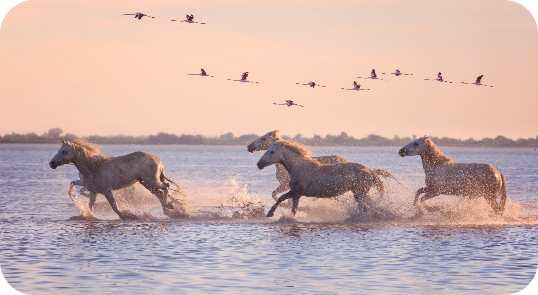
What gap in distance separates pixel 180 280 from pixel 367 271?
293cm

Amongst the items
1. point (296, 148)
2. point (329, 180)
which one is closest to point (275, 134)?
point (296, 148)

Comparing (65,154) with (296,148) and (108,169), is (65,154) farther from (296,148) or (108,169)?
(296,148)

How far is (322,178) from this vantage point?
1839cm

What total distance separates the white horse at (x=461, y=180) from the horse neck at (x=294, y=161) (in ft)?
7.52

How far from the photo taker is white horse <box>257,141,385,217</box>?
1839 cm

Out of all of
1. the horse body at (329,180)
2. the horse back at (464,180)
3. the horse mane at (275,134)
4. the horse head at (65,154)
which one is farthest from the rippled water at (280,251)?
the horse mane at (275,134)

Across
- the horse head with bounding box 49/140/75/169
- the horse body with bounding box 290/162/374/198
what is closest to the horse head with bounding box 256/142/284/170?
the horse body with bounding box 290/162/374/198

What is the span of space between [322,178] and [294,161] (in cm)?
82

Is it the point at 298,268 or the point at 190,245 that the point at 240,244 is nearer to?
the point at 190,245

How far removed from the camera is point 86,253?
13562 millimetres

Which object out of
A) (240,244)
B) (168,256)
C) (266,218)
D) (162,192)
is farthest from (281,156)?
(168,256)

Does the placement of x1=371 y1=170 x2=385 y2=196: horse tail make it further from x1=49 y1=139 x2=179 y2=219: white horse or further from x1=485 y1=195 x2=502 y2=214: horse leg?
x1=49 y1=139 x2=179 y2=219: white horse

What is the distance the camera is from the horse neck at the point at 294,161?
18625 mm

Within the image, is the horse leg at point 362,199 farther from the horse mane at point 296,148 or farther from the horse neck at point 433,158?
the horse neck at point 433,158
